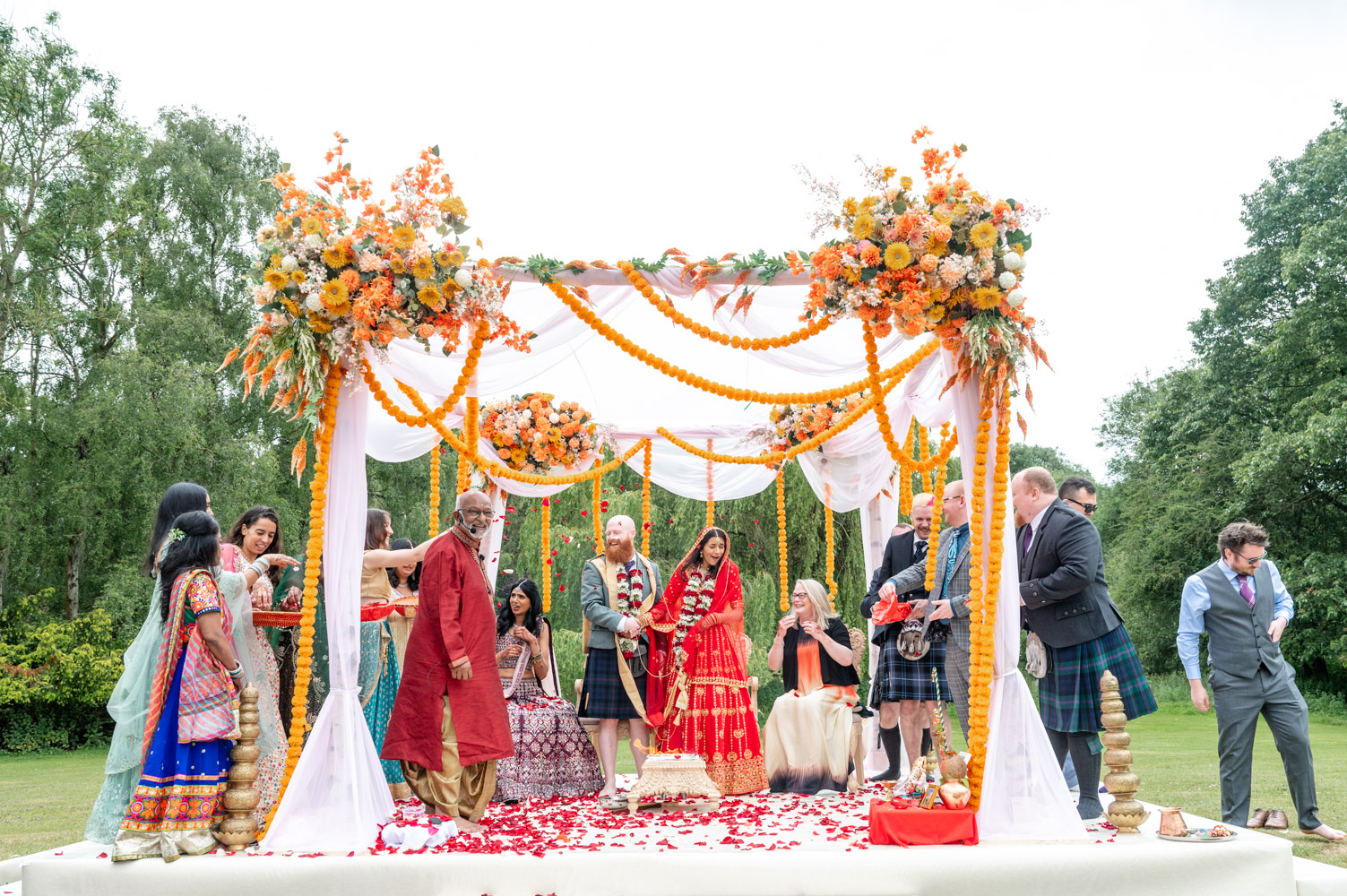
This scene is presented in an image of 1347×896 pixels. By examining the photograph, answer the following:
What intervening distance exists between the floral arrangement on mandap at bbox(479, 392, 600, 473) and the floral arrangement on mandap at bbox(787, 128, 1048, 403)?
12.9 ft

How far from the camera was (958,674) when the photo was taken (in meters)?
6.00

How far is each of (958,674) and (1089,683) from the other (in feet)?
2.77

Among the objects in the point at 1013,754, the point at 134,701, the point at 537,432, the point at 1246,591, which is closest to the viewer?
the point at 1013,754

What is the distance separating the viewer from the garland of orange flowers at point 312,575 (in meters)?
5.11

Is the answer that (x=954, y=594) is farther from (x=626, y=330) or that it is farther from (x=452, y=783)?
→ (x=452, y=783)

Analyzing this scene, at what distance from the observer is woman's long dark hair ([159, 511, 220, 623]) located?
16.4ft

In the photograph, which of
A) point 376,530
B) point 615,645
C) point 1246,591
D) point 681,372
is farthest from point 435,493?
point 1246,591

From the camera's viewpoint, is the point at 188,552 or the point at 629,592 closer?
the point at 188,552

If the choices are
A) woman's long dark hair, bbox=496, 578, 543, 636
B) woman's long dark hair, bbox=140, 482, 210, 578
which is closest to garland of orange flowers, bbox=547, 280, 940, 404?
woman's long dark hair, bbox=496, 578, 543, 636

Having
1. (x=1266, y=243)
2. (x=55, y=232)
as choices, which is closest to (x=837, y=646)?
(x=55, y=232)

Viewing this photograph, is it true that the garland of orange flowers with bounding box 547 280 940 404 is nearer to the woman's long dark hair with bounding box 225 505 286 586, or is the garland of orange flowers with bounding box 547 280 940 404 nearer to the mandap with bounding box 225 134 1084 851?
the mandap with bounding box 225 134 1084 851

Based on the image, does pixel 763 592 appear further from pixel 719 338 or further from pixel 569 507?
pixel 719 338

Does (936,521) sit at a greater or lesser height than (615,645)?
greater

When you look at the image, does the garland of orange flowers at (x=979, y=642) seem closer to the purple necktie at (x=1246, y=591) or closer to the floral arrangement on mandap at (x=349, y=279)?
the purple necktie at (x=1246, y=591)
